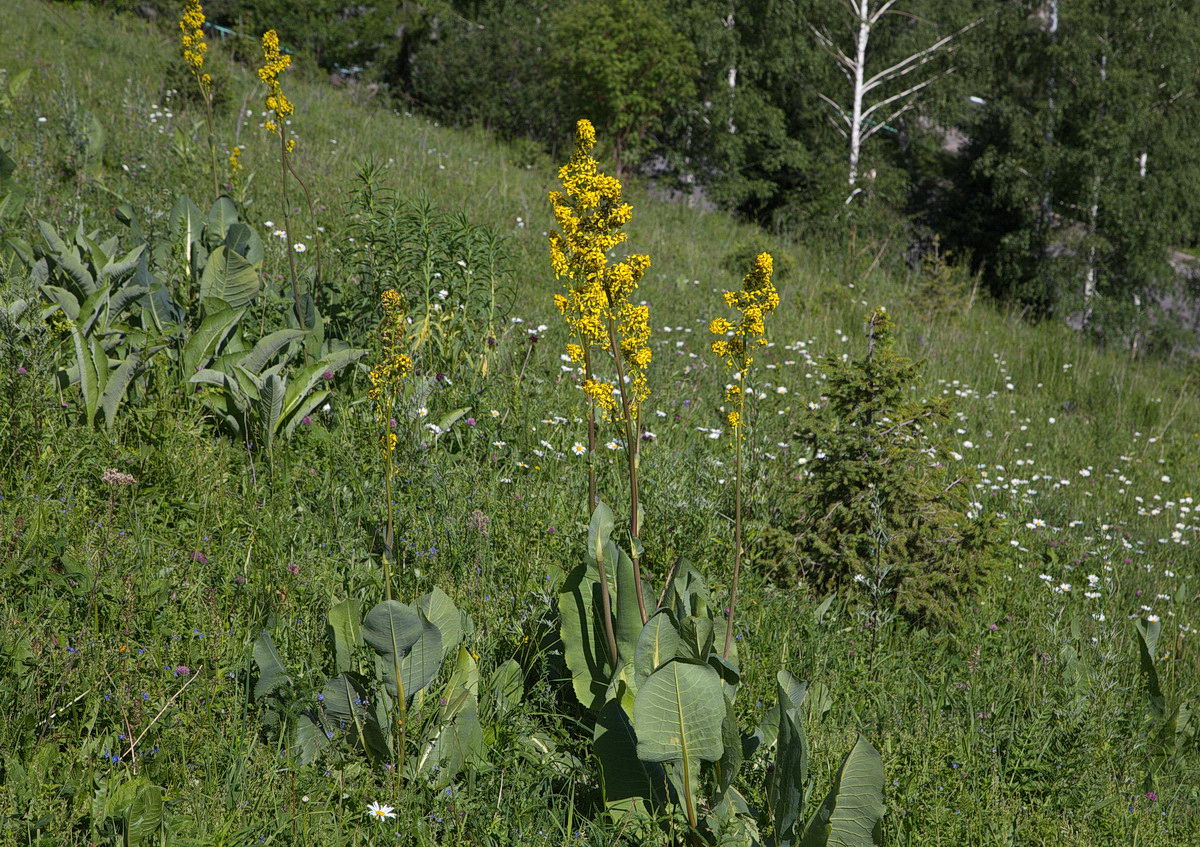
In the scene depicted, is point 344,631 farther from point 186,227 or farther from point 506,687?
point 186,227

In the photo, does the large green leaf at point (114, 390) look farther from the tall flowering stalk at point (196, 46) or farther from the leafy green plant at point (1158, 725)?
the leafy green plant at point (1158, 725)

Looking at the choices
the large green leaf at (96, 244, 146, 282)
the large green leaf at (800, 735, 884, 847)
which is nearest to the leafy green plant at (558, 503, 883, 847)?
the large green leaf at (800, 735, 884, 847)

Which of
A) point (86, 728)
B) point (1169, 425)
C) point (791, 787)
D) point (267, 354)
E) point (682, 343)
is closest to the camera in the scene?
point (791, 787)

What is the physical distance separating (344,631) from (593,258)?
1.08m

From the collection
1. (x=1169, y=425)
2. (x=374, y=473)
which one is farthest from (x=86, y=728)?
(x=1169, y=425)

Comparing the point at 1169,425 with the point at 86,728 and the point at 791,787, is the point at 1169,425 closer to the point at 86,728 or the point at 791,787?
the point at 791,787

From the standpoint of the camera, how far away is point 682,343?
5734mm

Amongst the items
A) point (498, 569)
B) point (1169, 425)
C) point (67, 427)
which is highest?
point (67, 427)

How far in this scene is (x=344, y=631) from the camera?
6.90 feet

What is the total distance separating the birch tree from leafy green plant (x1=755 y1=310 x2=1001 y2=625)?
43.8 feet

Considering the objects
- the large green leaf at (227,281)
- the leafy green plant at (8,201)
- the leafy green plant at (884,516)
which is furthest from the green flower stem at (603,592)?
the leafy green plant at (8,201)

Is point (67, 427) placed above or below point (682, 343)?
above

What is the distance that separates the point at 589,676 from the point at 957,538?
1.74 metres

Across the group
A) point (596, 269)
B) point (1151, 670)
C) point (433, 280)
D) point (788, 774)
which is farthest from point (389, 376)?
point (1151, 670)
